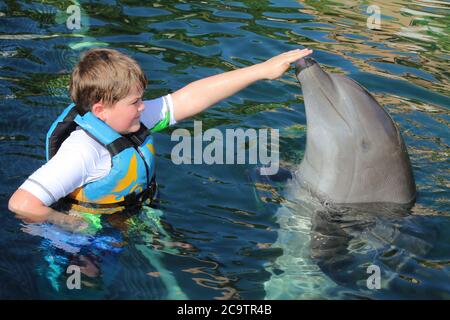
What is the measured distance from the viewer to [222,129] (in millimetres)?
6922

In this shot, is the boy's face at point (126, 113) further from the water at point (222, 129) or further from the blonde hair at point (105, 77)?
the water at point (222, 129)

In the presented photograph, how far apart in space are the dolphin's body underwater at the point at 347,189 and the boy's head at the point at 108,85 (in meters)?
1.31

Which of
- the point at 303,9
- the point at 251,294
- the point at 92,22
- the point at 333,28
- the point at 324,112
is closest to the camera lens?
the point at 251,294

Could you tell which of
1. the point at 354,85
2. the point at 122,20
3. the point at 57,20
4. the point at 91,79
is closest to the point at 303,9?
the point at 122,20

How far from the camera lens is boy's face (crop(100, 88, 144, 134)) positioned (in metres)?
4.70

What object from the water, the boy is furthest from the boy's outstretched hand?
the water

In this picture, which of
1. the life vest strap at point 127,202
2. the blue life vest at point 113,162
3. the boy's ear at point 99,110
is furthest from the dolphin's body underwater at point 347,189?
the boy's ear at point 99,110

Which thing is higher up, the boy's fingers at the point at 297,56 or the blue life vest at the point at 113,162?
the boy's fingers at the point at 297,56

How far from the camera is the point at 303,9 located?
10719 mm

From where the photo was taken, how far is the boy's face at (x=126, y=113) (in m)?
4.70

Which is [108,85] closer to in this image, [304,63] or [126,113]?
[126,113]
